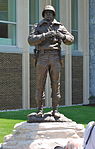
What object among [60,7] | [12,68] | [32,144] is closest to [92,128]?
[32,144]

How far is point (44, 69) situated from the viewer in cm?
1002

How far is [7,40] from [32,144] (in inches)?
553

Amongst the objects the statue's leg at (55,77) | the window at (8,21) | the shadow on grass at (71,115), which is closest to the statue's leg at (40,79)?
the statue's leg at (55,77)

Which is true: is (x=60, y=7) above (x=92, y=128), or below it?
above

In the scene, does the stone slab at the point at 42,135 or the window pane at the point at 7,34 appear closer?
the stone slab at the point at 42,135

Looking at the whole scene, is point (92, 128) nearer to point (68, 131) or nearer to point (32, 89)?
point (68, 131)

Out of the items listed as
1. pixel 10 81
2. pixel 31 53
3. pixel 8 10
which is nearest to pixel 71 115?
pixel 10 81

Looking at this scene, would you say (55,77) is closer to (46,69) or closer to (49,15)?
(46,69)

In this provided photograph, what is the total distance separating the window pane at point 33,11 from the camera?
2428cm

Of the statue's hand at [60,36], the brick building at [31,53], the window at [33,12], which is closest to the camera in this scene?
the statue's hand at [60,36]

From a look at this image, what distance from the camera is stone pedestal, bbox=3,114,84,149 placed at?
9.40m

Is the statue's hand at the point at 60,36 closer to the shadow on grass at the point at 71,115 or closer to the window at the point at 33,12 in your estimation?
the shadow on grass at the point at 71,115

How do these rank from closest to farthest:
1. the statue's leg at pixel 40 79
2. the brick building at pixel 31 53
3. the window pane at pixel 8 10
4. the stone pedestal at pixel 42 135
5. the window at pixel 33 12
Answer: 1. the stone pedestal at pixel 42 135
2. the statue's leg at pixel 40 79
3. the brick building at pixel 31 53
4. the window pane at pixel 8 10
5. the window at pixel 33 12

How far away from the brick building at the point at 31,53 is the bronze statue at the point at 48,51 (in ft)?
39.6
